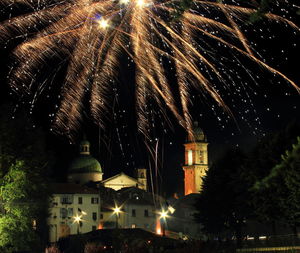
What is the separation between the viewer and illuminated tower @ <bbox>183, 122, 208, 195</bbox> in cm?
14212

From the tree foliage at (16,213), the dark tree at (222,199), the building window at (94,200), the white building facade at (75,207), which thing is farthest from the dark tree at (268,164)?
the building window at (94,200)

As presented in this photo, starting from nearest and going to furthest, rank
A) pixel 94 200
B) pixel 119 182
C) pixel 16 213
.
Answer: pixel 16 213, pixel 94 200, pixel 119 182

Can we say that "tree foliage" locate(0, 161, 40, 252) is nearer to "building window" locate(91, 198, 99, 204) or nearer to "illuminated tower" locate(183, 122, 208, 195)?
"building window" locate(91, 198, 99, 204)

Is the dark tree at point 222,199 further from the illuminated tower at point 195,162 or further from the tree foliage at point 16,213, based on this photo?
the illuminated tower at point 195,162

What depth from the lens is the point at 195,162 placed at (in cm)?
14250

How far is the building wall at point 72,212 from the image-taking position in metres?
118

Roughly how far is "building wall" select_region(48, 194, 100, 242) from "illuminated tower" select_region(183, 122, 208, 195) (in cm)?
2887

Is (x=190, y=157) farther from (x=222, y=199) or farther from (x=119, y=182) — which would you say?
(x=222, y=199)

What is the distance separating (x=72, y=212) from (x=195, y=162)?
114 feet

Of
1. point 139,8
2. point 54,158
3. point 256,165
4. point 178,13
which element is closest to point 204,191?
point 256,165

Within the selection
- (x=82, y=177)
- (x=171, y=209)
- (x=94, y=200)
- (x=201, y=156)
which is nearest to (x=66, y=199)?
(x=94, y=200)

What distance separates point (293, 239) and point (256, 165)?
1735cm

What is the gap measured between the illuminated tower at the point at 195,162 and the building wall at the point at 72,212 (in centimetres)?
2887

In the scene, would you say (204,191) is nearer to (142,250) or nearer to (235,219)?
(235,219)
